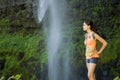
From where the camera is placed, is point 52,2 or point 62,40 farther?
point 52,2

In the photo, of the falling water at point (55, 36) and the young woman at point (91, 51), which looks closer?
the young woman at point (91, 51)

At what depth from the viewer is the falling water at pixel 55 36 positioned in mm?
10625

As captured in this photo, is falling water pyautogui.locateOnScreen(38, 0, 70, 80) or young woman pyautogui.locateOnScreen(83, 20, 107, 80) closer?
young woman pyautogui.locateOnScreen(83, 20, 107, 80)

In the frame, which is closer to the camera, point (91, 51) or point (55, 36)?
point (91, 51)

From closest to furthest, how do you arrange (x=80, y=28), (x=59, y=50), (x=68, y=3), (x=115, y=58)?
(x=115, y=58)
(x=59, y=50)
(x=80, y=28)
(x=68, y=3)

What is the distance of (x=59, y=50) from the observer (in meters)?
11.1

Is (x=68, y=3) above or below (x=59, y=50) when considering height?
above

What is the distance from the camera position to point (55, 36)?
39.7 ft

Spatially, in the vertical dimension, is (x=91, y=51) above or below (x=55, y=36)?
below

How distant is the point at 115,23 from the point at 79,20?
1.18 m

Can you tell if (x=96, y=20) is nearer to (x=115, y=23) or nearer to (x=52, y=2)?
(x=115, y=23)

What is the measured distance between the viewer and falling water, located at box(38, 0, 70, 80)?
34.9ft

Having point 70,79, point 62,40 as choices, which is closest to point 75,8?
point 62,40

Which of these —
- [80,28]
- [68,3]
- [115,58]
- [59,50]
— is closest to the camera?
[115,58]
